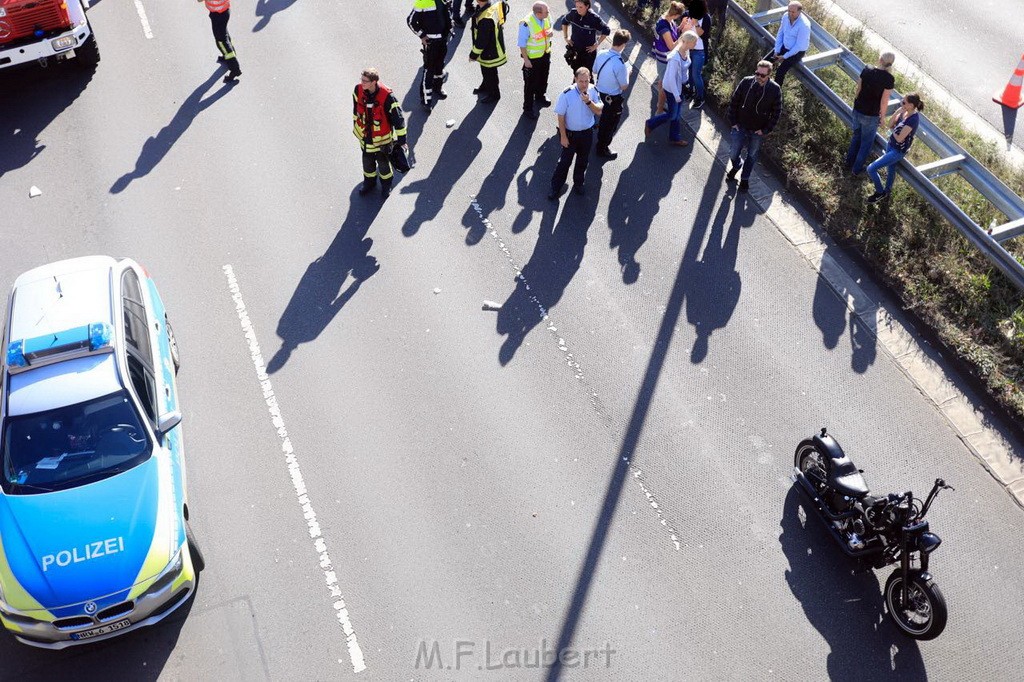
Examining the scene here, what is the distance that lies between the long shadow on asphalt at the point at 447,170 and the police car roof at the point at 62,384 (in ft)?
13.8

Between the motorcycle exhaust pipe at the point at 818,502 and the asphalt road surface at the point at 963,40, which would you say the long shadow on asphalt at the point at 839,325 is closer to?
the motorcycle exhaust pipe at the point at 818,502

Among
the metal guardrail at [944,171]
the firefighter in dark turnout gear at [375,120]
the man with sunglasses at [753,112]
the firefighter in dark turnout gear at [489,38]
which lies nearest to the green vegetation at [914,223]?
the metal guardrail at [944,171]

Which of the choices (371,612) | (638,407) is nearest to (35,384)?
(371,612)

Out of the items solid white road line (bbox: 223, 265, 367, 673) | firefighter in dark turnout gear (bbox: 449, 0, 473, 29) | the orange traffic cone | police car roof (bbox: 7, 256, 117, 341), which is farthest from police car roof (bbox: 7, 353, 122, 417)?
the orange traffic cone

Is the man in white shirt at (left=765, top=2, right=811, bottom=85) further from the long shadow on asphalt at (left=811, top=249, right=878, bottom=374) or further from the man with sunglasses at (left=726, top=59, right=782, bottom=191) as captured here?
the long shadow on asphalt at (left=811, top=249, right=878, bottom=374)

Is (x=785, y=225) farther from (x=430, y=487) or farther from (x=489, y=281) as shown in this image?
(x=430, y=487)

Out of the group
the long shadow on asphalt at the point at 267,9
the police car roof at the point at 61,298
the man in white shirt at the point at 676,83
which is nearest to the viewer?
the police car roof at the point at 61,298

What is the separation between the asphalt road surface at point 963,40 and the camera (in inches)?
535

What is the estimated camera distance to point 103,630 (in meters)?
7.18

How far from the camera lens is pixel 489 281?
1052 cm

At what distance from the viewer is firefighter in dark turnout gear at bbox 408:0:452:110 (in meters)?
12.2

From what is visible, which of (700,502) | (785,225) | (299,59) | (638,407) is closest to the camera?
(700,502)

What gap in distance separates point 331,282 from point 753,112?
5.50 m

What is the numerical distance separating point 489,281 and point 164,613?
5038 mm
